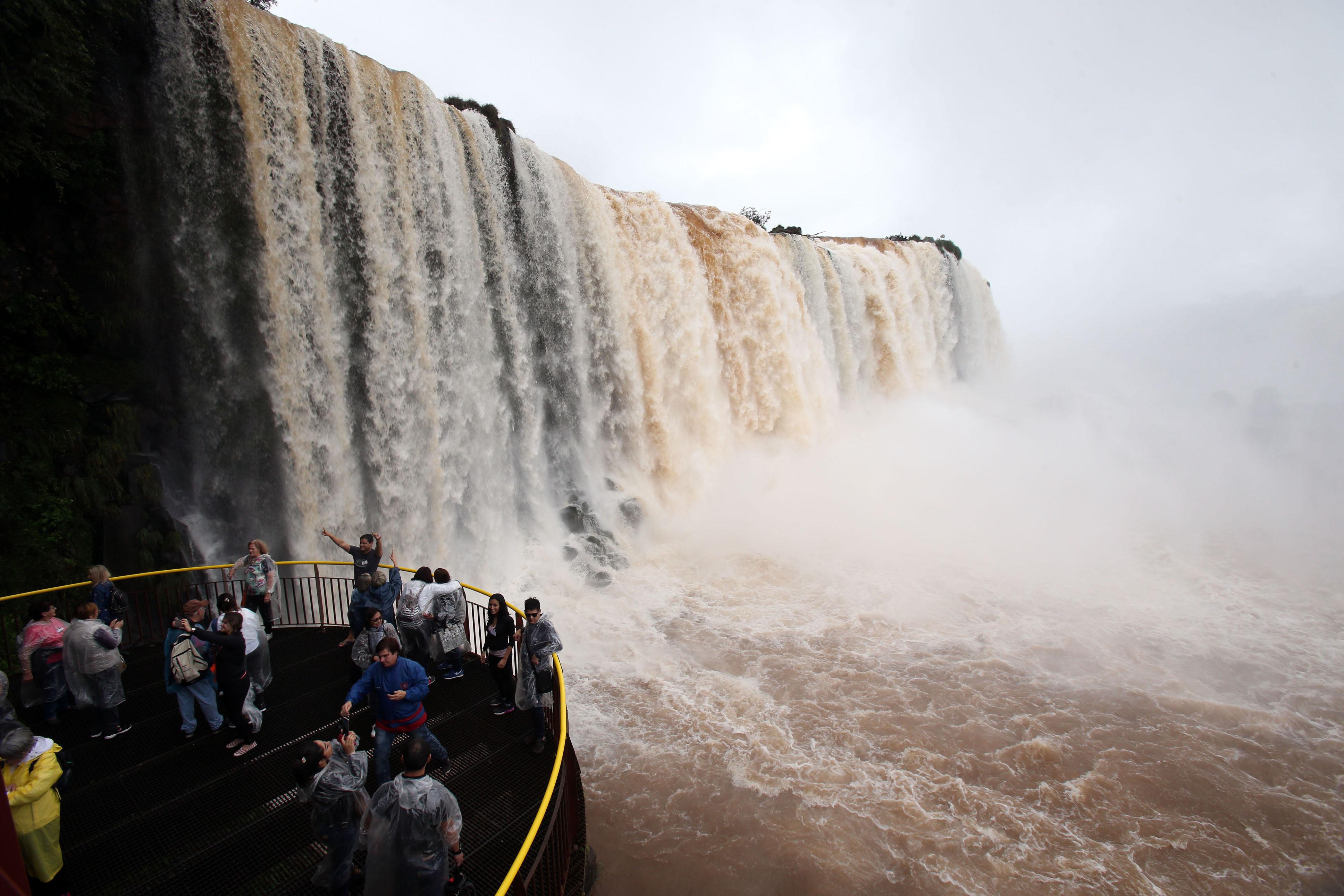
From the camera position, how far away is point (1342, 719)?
8984 millimetres

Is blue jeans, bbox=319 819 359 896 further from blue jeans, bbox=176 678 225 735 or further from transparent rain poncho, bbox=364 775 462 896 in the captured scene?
blue jeans, bbox=176 678 225 735

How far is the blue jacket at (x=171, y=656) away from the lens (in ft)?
16.5

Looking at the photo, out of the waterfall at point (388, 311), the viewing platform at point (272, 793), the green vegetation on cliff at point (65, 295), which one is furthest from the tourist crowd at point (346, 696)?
the waterfall at point (388, 311)

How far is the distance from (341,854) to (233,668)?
7.30ft

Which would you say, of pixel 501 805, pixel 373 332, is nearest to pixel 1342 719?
pixel 501 805

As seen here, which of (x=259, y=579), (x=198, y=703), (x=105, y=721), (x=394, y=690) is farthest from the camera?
(x=259, y=579)

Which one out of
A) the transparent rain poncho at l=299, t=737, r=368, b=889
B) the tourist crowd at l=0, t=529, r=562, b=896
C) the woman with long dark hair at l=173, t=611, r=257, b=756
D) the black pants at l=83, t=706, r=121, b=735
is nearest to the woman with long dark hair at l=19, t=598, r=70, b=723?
the tourist crowd at l=0, t=529, r=562, b=896

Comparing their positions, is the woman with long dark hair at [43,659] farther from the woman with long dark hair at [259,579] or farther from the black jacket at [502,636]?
the black jacket at [502,636]

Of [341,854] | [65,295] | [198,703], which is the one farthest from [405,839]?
[65,295]

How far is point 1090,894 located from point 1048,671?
5.03 metres

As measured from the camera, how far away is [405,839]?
3.14 meters

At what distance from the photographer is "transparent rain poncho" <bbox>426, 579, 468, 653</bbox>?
6129 mm

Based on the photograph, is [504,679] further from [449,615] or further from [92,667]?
[92,667]

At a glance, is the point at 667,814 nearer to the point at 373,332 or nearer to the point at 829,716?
the point at 829,716
